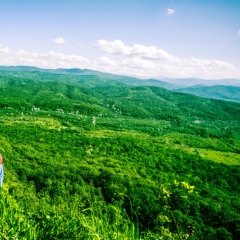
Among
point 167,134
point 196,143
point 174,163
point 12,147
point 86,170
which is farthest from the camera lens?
point 167,134

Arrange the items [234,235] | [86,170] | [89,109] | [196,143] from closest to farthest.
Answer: [234,235] < [86,170] < [196,143] < [89,109]

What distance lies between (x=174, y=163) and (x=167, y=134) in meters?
53.4

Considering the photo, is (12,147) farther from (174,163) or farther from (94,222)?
(94,222)

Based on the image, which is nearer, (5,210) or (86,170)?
(5,210)

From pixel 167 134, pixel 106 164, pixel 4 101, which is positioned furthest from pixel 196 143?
pixel 4 101

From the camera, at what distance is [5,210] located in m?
5.50

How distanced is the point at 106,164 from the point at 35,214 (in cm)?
7654

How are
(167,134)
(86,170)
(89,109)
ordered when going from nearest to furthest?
(86,170) < (167,134) < (89,109)

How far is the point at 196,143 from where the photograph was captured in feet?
439

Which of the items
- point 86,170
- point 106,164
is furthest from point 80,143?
point 86,170

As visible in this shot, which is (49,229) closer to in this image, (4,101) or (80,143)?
(80,143)

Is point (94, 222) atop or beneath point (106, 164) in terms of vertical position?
atop

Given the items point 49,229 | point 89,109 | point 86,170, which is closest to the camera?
point 49,229

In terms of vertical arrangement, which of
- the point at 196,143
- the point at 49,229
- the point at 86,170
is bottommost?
the point at 196,143
